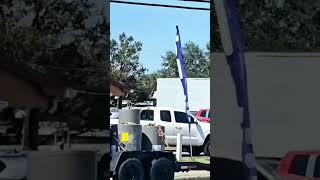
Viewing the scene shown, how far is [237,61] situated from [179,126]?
33.7 ft

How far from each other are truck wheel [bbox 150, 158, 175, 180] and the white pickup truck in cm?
532

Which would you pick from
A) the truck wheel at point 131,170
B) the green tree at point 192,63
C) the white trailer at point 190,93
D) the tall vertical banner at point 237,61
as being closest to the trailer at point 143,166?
the truck wheel at point 131,170

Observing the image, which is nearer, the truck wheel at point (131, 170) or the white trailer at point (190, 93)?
the truck wheel at point (131, 170)

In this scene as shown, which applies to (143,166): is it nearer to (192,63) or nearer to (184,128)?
(184,128)

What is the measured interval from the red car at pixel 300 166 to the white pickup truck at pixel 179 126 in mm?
9716

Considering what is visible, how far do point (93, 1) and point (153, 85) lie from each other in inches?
1552

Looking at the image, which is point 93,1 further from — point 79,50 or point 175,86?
point 175,86

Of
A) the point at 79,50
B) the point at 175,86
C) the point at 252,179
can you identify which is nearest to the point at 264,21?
the point at 252,179

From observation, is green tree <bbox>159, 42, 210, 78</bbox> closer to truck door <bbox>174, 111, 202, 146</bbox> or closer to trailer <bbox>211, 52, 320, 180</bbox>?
truck door <bbox>174, 111, 202, 146</bbox>

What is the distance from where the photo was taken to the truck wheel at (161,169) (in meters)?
8.76

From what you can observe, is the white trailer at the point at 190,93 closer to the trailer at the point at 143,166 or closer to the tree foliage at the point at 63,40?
the trailer at the point at 143,166

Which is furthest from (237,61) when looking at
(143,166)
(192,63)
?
(192,63)

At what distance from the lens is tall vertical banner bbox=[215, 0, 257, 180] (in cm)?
476

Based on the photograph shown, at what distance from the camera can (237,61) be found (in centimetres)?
478
